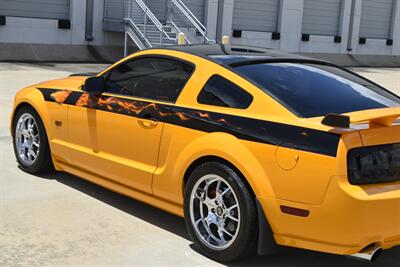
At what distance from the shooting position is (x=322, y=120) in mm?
3738

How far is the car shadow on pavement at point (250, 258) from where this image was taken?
14.1ft

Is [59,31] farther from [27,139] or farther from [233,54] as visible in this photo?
[233,54]

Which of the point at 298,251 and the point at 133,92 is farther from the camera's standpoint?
the point at 133,92

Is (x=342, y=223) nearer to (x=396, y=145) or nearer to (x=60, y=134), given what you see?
(x=396, y=145)

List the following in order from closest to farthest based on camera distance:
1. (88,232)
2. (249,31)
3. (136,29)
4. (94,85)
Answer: (88,232)
(94,85)
(136,29)
(249,31)

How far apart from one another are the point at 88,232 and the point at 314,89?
2.07 metres

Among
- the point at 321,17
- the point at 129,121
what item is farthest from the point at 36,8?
the point at 129,121

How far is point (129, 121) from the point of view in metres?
4.93

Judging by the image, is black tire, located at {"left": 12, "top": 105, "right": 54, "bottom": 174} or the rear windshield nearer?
the rear windshield

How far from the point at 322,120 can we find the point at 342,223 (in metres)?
0.65

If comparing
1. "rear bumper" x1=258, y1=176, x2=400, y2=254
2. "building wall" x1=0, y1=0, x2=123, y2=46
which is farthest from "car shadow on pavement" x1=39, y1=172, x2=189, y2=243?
"building wall" x1=0, y1=0, x2=123, y2=46

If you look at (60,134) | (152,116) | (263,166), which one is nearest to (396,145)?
(263,166)

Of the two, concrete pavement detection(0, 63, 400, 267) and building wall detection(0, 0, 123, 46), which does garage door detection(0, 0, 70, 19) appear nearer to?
building wall detection(0, 0, 123, 46)

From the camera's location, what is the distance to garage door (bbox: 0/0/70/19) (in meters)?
21.1
